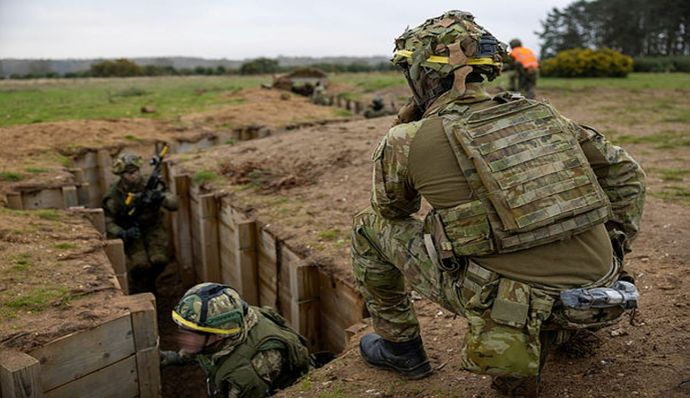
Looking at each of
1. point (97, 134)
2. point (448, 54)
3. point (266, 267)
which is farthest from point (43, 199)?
point (448, 54)

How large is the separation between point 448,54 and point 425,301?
7.27 feet

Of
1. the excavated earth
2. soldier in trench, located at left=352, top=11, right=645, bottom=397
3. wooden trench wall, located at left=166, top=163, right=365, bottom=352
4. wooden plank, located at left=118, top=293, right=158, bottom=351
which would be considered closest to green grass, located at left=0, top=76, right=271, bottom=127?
the excavated earth

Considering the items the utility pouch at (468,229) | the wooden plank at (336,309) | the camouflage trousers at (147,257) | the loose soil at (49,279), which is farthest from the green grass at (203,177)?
the utility pouch at (468,229)

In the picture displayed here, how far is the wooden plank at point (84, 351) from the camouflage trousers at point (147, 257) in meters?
3.90

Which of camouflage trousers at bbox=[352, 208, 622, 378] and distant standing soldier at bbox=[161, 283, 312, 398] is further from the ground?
camouflage trousers at bbox=[352, 208, 622, 378]

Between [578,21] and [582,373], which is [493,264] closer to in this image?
[582,373]

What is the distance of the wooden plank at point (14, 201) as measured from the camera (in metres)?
7.30

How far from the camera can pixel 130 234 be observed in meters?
8.00

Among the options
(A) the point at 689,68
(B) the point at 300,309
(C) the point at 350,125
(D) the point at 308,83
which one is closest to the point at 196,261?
(B) the point at 300,309

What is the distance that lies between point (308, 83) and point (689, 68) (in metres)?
16.6

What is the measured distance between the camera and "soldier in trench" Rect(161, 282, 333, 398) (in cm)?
365

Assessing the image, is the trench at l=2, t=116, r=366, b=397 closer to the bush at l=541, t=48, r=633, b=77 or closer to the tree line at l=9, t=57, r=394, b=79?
the bush at l=541, t=48, r=633, b=77

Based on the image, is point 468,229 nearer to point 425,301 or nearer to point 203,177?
point 425,301

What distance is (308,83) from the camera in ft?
74.3
